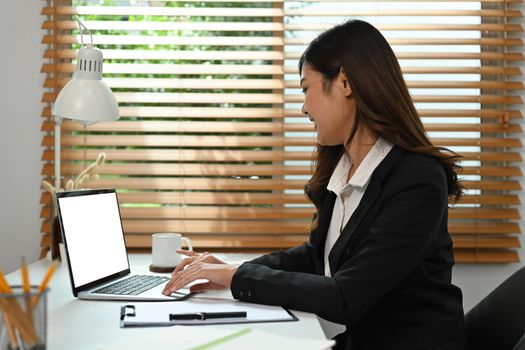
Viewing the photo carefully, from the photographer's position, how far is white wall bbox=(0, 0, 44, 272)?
272 centimetres

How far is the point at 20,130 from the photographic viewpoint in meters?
2.72

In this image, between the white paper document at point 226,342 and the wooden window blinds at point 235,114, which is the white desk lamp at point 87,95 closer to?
the wooden window blinds at point 235,114

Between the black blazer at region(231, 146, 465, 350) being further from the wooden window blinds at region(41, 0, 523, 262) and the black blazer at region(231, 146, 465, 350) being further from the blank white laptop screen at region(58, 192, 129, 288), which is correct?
the wooden window blinds at region(41, 0, 523, 262)

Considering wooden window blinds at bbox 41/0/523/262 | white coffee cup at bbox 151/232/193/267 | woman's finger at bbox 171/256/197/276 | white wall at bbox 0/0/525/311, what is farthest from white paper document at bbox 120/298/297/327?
white wall at bbox 0/0/525/311

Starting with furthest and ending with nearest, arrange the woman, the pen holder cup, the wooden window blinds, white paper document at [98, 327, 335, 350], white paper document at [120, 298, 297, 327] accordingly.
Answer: the wooden window blinds, the woman, white paper document at [120, 298, 297, 327], white paper document at [98, 327, 335, 350], the pen holder cup

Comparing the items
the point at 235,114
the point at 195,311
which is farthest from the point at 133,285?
the point at 235,114

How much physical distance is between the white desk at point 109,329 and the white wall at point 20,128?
1.15m

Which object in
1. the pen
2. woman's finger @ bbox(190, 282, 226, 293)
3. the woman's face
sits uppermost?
the woman's face

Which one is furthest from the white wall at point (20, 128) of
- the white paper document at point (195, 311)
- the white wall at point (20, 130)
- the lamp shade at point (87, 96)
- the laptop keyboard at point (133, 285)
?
the white paper document at point (195, 311)

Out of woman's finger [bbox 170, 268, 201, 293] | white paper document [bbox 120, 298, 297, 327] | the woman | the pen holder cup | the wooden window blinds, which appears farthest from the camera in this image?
the wooden window blinds

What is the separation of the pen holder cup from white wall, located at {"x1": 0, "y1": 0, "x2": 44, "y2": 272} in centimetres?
200

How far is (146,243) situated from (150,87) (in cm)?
61

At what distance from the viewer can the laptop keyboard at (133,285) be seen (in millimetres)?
1657

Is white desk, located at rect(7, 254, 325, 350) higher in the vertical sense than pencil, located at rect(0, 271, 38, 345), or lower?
lower
